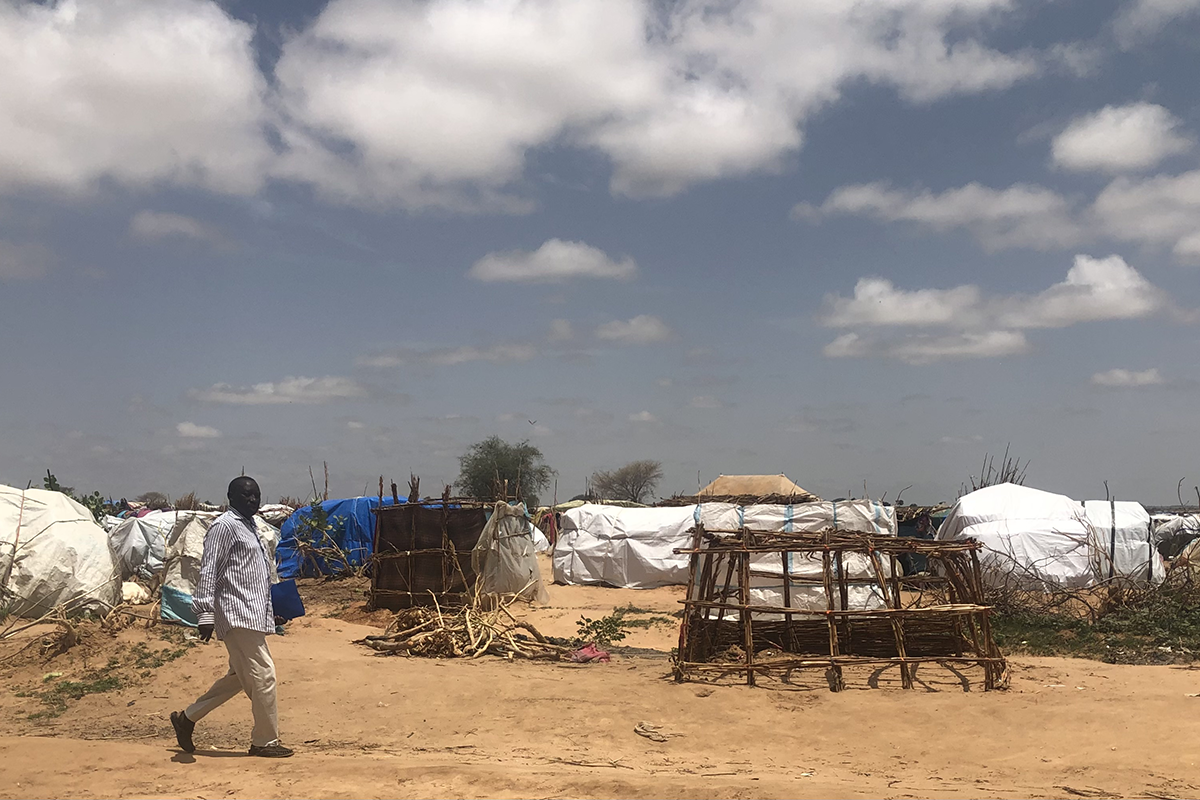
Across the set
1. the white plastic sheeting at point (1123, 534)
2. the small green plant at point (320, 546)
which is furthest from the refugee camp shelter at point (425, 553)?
the white plastic sheeting at point (1123, 534)

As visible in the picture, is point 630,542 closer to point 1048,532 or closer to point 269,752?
point 1048,532

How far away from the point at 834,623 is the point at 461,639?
468 cm

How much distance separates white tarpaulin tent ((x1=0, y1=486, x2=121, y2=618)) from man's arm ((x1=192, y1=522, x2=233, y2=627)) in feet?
24.1

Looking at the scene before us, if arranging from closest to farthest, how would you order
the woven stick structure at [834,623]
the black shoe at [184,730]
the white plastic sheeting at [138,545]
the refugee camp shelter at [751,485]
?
the black shoe at [184,730] → the woven stick structure at [834,623] → the white plastic sheeting at [138,545] → the refugee camp shelter at [751,485]

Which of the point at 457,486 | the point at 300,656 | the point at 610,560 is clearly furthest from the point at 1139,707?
the point at 457,486

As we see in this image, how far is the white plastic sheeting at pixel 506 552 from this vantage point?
648 inches

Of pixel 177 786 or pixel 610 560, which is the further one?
pixel 610 560

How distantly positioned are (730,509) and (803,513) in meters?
1.90

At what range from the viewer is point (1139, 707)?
8.72 m

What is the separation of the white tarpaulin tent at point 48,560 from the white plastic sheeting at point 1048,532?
15333 mm

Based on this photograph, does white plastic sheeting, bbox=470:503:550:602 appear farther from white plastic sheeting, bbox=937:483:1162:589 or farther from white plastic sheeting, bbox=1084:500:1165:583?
white plastic sheeting, bbox=1084:500:1165:583

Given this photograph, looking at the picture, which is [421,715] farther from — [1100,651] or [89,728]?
[1100,651]

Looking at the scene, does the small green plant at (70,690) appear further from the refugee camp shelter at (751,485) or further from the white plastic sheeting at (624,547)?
the refugee camp shelter at (751,485)

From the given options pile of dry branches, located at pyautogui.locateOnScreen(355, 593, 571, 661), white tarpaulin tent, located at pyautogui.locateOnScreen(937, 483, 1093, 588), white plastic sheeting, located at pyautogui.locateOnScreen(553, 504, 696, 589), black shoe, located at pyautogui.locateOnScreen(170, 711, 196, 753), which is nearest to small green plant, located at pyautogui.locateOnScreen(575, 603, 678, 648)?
pile of dry branches, located at pyautogui.locateOnScreen(355, 593, 571, 661)
